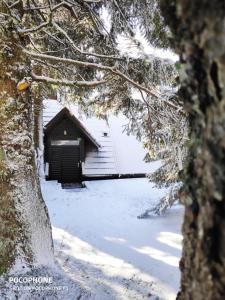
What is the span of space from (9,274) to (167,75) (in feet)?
11.4

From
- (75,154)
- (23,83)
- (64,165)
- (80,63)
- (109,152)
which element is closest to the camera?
(23,83)

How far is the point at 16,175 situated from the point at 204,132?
3689 mm

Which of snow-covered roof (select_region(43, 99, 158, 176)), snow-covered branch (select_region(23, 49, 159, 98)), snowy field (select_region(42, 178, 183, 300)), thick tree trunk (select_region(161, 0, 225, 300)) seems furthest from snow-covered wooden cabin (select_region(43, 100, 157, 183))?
thick tree trunk (select_region(161, 0, 225, 300))

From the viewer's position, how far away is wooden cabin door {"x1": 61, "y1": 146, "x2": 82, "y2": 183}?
13.9 metres

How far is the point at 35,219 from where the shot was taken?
173 inches

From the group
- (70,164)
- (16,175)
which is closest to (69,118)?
(70,164)

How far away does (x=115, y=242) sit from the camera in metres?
7.05

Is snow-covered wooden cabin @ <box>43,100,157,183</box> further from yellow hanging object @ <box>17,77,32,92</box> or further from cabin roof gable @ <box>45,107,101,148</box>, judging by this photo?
yellow hanging object @ <box>17,77,32,92</box>

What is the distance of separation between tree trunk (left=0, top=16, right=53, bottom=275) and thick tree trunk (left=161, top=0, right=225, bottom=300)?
11.5 feet

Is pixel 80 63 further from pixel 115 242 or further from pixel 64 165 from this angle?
pixel 64 165

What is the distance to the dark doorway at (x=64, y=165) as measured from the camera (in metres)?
13.9

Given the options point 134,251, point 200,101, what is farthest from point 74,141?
point 200,101

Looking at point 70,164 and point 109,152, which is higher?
point 109,152

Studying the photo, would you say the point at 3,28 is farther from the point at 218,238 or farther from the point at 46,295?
the point at 218,238
